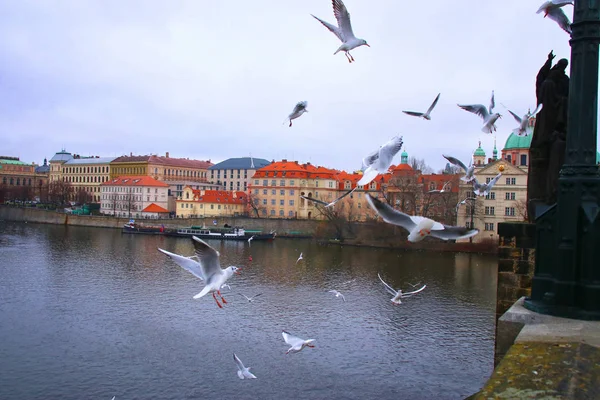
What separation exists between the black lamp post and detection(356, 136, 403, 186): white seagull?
2.19 meters

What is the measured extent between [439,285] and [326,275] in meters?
7.08

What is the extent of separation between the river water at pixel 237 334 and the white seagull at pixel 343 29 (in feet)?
32.1

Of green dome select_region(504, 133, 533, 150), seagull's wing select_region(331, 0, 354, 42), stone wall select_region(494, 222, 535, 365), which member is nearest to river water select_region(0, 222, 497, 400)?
stone wall select_region(494, 222, 535, 365)

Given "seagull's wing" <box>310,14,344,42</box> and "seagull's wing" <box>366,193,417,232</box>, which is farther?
"seagull's wing" <box>310,14,344,42</box>

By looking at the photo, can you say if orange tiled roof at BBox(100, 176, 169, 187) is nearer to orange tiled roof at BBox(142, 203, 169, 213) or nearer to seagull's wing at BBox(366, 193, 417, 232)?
orange tiled roof at BBox(142, 203, 169, 213)

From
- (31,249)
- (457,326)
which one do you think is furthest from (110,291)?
(31,249)

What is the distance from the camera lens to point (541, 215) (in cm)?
649

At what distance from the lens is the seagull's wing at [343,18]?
7536mm

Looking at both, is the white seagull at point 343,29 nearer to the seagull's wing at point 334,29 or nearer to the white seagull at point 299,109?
the seagull's wing at point 334,29

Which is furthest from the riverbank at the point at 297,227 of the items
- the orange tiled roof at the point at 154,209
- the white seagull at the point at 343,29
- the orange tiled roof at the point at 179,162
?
the white seagull at the point at 343,29

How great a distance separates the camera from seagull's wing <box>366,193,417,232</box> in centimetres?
595

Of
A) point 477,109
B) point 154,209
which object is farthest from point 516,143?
point 477,109

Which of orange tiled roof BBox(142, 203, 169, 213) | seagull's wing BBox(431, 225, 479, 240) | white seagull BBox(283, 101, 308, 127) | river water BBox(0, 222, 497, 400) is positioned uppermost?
white seagull BBox(283, 101, 308, 127)

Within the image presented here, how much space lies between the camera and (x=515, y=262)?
8.31 metres
